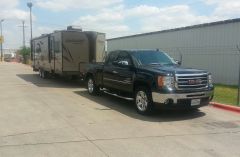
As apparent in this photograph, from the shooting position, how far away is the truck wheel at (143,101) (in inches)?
402

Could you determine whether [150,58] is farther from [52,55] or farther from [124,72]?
[52,55]

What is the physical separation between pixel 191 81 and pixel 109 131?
9.54ft

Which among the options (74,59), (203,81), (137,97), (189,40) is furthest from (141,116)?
(189,40)

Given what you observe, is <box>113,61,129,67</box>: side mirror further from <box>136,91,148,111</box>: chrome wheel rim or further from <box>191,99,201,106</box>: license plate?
<box>191,99,201,106</box>: license plate

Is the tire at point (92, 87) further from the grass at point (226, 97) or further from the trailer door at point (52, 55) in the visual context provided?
the trailer door at point (52, 55)

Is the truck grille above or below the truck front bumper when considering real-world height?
above

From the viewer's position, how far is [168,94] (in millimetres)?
9680

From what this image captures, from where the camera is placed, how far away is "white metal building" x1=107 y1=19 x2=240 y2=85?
19.1m

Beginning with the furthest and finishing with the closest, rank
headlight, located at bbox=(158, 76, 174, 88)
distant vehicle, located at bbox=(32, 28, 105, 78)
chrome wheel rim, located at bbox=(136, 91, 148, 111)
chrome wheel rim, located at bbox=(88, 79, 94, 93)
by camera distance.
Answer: distant vehicle, located at bbox=(32, 28, 105, 78) → chrome wheel rim, located at bbox=(88, 79, 94, 93) → chrome wheel rim, located at bbox=(136, 91, 148, 111) → headlight, located at bbox=(158, 76, 174, 88)

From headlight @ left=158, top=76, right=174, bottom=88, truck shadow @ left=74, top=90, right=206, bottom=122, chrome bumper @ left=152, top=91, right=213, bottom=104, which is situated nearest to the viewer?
chrome bumper @ left=152, top=91, right=213, bottom=104

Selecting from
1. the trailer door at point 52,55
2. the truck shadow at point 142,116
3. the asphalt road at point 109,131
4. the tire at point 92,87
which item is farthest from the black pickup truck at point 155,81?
the trailer door at point 52,55

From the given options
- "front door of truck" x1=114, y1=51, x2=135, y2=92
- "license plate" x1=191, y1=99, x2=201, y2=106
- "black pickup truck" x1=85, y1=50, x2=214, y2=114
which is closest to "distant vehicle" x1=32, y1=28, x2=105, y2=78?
"black pickup truck" x1=85, y1=50, x2=214, y2=114

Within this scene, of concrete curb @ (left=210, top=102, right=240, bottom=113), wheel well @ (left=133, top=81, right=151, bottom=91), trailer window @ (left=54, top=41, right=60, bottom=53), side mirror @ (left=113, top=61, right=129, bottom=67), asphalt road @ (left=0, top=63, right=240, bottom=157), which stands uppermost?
trailer window @ (left=54, top=41, right=60, bottom=53)

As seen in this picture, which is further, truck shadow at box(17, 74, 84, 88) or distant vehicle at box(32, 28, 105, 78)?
truck shadow at box(17, 74, 84, 88)
